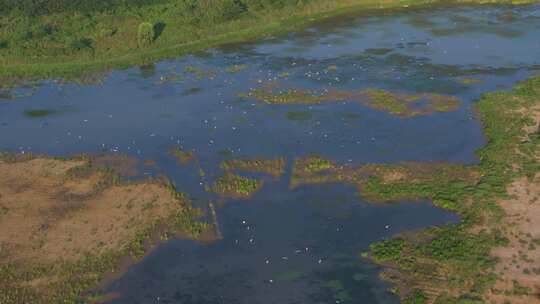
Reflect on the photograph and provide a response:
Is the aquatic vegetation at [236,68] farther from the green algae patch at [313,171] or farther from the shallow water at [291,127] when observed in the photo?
the green algae patch at [313,171]

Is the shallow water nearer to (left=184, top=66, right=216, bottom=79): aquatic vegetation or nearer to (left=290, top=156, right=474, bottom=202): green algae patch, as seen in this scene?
(left=184, top=66, right=216, bottom=79): aquatic vegetation

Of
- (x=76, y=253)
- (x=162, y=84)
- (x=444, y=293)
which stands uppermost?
(x=162, y=84)

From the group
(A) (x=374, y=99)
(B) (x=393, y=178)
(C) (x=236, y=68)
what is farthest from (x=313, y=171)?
(C) (x=236, y=68)

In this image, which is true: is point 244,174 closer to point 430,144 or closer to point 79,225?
point 79,225

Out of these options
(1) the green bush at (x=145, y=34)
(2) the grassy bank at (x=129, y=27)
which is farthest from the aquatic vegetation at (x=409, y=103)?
(1) the green bush at (x=145, y=34)

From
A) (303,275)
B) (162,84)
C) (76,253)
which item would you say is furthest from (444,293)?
(162,84)

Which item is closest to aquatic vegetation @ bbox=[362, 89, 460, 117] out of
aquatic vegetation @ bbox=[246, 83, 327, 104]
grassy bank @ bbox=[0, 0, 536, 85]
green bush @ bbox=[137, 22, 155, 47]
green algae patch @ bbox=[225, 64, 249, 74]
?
aquatic vegetation @ bbox=[246, 83, 327, 104]

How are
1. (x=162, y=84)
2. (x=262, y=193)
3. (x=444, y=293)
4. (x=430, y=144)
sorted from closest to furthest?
(x=444, y=293), (x=262, y=193), (x=430, y=144), (x=162, y=84)
